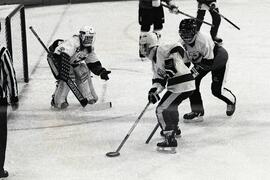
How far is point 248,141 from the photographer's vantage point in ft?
14.6

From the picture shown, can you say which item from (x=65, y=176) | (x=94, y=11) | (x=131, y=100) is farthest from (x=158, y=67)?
(x=94, y=11)

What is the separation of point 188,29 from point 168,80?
507mm

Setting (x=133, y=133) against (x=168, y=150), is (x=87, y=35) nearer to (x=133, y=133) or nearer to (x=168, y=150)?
(x=133, y=133)

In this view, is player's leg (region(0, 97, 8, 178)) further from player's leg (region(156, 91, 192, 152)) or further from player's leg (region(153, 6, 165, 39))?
player's leg (region(153, 6, 165, 39))

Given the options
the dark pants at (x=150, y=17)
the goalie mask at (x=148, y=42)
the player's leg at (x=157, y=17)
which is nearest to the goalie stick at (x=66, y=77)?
the goalie mask at (x=148, y=42)

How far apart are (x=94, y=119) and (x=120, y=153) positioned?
87 cm

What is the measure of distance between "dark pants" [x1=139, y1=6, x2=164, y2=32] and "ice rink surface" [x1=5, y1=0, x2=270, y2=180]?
45cm

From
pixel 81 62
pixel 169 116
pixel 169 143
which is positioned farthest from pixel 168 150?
pixel 81 62

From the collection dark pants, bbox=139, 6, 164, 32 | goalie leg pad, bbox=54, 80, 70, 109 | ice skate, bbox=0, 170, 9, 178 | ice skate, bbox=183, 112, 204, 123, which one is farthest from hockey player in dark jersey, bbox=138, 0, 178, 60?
ice skate, bbox=0, 170, 9, 178

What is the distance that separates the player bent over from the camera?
4.11 meters

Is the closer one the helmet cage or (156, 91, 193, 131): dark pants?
(156, 91, 193, 131): dark pants

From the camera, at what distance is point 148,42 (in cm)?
414

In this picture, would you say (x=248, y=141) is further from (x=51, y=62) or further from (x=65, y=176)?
(x=51, y=62)

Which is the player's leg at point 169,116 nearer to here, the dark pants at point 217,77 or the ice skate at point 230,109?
the dark pants at point 217,77
